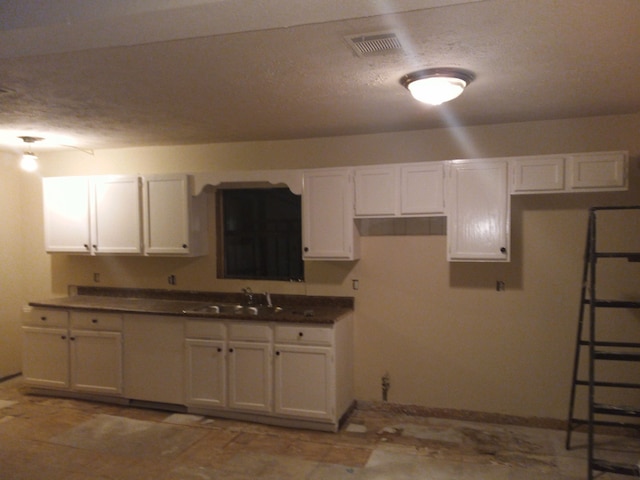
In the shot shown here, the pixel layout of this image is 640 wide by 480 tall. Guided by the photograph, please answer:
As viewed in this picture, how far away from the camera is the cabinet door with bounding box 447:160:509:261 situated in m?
3.57

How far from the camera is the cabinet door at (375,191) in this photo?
3828 millimetres

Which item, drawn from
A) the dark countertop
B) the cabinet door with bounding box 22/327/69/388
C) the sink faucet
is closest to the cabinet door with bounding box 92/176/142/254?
the dark countertop

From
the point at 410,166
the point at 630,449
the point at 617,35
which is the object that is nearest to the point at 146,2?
the point at 617,35

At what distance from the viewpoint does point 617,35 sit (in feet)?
6.73

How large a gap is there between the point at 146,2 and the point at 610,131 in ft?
11.2

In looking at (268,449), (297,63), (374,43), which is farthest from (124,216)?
(374,43)

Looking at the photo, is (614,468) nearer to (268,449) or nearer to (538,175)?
(538,175)

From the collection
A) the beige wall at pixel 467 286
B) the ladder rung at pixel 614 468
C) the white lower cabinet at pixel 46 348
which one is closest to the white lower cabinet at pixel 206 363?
the beige wall at pixel 467 286

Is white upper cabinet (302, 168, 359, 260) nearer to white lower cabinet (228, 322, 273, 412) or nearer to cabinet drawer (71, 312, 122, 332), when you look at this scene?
white lower cabinet (228, 322, 273, 412)

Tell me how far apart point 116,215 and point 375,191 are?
100.0 inches

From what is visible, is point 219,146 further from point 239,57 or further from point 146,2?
point 146,2

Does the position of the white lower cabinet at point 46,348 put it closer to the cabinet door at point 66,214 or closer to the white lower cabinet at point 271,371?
the cabinet door at point 66,214

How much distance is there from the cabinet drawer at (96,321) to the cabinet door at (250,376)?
3.80 ft

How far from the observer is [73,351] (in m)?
4.51
